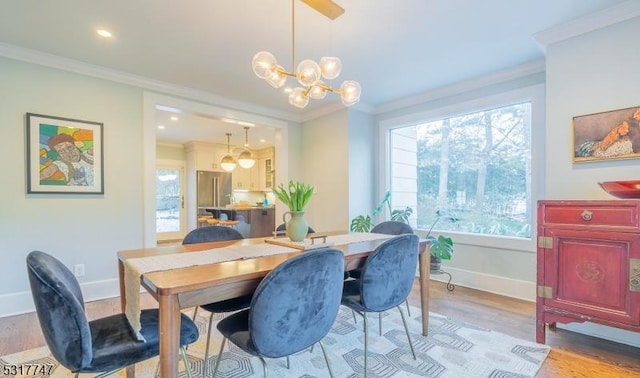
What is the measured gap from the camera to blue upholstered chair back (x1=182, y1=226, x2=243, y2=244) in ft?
7.62

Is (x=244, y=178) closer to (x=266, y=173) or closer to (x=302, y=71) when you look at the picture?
(x=266, y=173)

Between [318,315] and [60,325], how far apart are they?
99 centimetres

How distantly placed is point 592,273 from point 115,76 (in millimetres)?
4512

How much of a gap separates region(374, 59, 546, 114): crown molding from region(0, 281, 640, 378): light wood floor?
2.34 m

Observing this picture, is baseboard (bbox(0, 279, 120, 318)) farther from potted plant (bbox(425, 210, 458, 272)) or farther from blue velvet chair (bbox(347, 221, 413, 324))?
potted plant (bbox(425, 210, 458, 272))

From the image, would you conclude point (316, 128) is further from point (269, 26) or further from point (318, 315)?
point (318, 315)

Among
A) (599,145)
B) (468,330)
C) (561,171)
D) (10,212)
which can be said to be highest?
(599,145)

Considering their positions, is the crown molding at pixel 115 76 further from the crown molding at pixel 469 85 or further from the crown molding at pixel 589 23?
the crown molding at pixel 589 23

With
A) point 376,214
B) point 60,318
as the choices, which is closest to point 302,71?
point 60,318

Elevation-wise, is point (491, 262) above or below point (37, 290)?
below

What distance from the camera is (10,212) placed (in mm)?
2791

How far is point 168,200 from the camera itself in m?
7.77

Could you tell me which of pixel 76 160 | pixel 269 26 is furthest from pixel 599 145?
pixel 76 160

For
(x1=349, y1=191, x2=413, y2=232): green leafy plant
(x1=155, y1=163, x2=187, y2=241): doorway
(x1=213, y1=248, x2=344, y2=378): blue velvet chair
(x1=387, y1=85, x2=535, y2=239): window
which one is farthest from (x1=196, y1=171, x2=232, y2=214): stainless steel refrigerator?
(x1=213, y1=248, x2=344, y2=378): blue velvet chair
